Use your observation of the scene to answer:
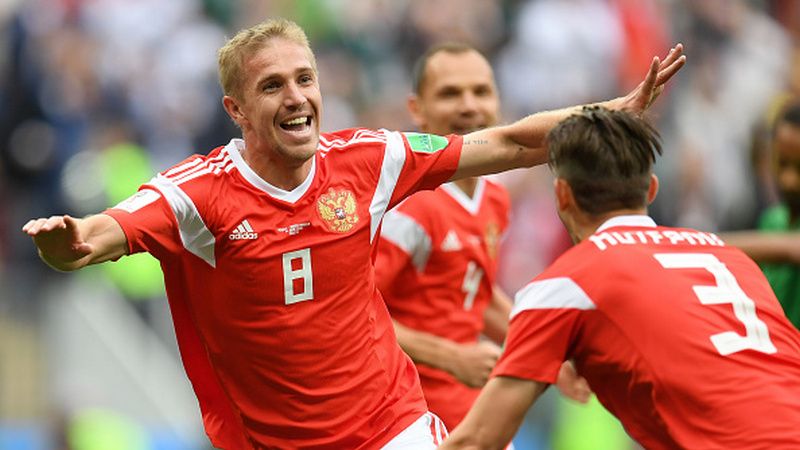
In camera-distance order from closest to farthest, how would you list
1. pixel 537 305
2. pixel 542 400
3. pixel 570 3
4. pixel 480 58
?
pixel 537 305 → pixel 480 58 → pixel 542 400 → pixel 570 3

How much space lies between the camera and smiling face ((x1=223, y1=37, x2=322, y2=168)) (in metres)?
5.53

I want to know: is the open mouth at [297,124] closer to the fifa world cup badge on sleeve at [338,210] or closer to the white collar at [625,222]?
the fifa world cup badge on sleeve at [338,210]

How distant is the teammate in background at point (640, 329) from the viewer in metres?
4.37

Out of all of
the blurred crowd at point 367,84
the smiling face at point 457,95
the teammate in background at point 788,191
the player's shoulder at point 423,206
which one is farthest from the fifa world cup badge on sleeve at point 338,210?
the blurred crowd at point 367,84

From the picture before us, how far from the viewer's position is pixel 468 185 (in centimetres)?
746

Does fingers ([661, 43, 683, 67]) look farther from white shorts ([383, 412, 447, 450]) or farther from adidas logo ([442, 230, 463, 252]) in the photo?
adidas logo ([442, 230, 463, 252])

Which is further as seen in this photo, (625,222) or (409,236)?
(409,236)

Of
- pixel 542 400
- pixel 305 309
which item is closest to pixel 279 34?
pixel 305 309

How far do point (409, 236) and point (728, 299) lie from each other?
108 inches

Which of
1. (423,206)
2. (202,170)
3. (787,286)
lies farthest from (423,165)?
(787,286)

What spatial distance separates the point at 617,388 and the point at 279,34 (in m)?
2.04

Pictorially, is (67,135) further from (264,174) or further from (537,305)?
(537,305)

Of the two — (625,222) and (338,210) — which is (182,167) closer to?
(338,210)

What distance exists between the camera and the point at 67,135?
11.5m
